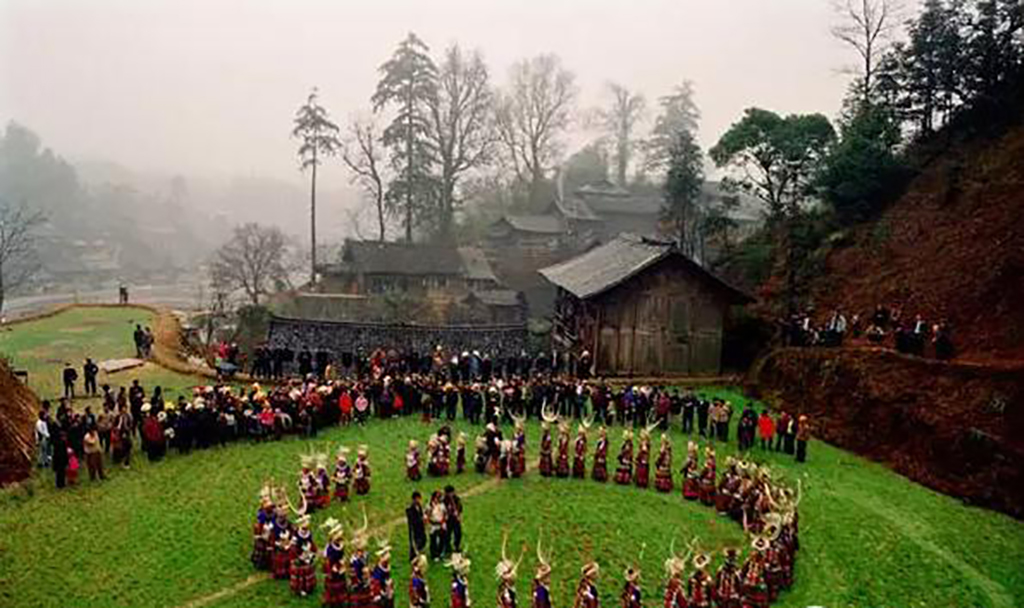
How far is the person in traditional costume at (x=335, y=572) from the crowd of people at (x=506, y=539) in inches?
0.6

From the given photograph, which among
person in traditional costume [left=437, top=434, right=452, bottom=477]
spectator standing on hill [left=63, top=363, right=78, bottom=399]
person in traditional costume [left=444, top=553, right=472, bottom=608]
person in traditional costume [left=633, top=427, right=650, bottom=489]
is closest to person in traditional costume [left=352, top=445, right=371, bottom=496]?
person in traditional costume [left=437, top=434, right=452, bottom=477]

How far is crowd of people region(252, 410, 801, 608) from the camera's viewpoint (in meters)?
11.8

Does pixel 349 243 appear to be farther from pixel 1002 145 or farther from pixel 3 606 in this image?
pixel 3 606

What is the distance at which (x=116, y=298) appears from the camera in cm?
7075

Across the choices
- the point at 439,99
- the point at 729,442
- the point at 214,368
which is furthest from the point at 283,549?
the point at 439,99

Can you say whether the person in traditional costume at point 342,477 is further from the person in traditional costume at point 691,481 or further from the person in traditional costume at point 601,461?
the person in traditional costume at point 691,481

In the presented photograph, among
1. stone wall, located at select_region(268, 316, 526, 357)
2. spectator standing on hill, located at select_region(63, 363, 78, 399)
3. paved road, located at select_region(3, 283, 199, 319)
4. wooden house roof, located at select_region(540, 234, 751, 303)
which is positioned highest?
wooden house roof, located at select_region(540, 234, 751, 303)

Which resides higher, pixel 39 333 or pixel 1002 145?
pixel 1002 145

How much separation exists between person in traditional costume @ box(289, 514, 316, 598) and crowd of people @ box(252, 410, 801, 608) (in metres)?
0.02

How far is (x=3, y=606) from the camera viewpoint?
41.3 ft

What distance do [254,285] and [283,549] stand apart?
39.9 meters

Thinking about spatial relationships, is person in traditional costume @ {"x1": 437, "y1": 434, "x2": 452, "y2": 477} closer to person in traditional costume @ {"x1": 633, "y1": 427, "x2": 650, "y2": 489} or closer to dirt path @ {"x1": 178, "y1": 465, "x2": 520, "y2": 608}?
dirt path @ {"x1": 178, "y1": 465, "x2": 520, "y2": 608}

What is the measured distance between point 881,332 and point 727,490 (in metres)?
12.0

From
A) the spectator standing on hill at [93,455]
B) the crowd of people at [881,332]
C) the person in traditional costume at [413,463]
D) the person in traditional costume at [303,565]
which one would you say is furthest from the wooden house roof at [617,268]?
the person in traditional costume at [303,565]
